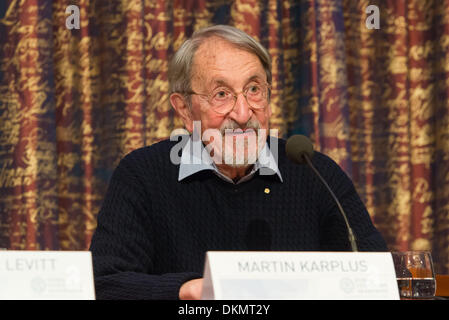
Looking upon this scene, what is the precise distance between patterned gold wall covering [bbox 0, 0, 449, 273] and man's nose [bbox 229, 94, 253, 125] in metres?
0.99

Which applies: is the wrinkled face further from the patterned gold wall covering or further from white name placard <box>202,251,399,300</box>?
the patterned gold wall covering

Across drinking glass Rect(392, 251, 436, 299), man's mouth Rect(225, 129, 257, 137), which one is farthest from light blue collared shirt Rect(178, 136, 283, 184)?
drinking glass Rect(392, 251, 436, 299)

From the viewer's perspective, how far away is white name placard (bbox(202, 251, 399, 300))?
936 millimetres

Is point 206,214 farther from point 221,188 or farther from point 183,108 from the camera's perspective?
point 183,108

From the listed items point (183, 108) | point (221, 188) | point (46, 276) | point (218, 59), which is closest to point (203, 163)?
point (221, 188)

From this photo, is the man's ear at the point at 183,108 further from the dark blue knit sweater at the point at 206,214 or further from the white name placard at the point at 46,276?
the white name placard at the point at 46,276

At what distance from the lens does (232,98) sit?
1.78 meters

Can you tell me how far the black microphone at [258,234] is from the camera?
1.77m

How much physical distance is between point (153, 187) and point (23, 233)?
1.08 metres

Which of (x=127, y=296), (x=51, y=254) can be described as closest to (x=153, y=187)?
(x=127, y=296)

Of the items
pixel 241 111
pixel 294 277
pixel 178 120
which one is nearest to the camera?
pixel 294 277

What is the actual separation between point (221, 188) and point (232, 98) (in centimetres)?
27

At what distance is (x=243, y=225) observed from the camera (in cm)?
178
